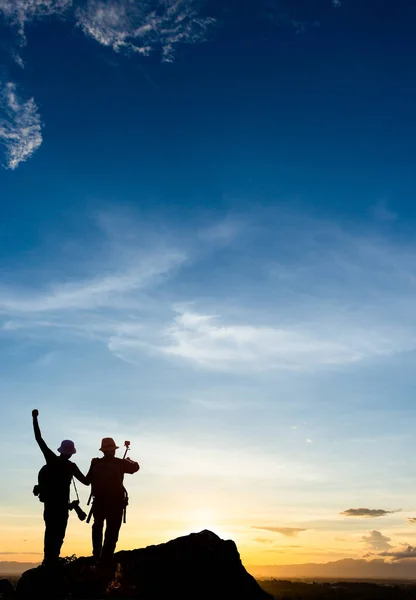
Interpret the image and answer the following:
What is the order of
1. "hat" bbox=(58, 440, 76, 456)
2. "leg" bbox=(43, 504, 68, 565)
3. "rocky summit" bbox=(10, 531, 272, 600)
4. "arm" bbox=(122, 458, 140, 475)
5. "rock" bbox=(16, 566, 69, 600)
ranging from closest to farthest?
"rock" bbox=(16, 566, 69, 600) → "leg" bbox=(43, 504, 68, 565) → "hat" bbox=(58, 440, 76, 456) → "rocky summit" bbox=(10, 531, 272, 600) → "arm" bbox=(122, 458, 140, 475)

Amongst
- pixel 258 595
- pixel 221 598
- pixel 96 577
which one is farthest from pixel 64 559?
pixel 258 595

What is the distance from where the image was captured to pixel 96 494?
1195 centimetres

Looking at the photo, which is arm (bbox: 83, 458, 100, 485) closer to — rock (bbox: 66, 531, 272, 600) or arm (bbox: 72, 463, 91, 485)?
arm (bbox: 72, 463, 91, 485)

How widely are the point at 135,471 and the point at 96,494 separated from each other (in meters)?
0.95

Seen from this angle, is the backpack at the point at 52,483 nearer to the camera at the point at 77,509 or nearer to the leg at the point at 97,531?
the camera at the point at 77,509

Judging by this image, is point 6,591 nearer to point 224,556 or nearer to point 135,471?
point 135,471

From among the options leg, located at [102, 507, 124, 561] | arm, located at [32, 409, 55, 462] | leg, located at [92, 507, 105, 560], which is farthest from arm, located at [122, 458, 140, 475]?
arm, located at [32, 409, 55, 462]

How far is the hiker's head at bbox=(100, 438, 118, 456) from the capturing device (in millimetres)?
12250

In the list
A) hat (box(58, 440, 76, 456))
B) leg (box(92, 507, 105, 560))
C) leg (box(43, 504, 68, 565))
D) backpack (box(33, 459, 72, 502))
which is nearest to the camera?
leg (box(43, 504, 68, 565))

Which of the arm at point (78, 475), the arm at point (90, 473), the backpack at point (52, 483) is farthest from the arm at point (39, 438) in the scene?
the arm at point (90, 473)

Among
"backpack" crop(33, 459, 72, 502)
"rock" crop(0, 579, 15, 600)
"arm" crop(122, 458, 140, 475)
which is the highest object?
"arm" crop(122, 458, 140, 475)

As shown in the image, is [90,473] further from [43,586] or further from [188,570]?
[188,570]

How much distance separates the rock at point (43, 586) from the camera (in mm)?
9305

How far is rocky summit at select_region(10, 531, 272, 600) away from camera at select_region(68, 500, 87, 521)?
0.98 m
